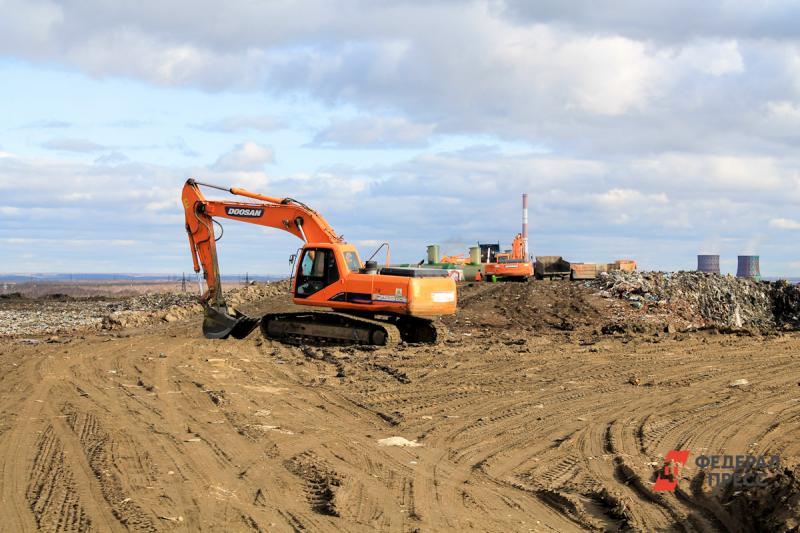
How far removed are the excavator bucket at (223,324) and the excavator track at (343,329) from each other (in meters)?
0.35

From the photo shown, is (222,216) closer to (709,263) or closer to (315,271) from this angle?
(315,271)

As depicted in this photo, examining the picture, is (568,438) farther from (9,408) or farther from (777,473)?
(9,408)

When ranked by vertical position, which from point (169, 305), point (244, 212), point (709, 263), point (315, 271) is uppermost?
point (244, 212)

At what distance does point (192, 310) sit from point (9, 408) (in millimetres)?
18267

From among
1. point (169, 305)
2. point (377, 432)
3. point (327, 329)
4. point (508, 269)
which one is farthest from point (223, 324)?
point (508, 269)

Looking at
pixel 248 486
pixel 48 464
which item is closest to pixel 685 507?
pixel 248 486

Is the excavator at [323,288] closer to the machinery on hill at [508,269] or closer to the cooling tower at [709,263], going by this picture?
the machinery on hill at [508,269]

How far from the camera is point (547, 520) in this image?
636cm

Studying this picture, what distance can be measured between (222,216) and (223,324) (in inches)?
95.0

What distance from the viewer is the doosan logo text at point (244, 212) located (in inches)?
725

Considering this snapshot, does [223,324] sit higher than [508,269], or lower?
lower

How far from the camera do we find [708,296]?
3456 cm
